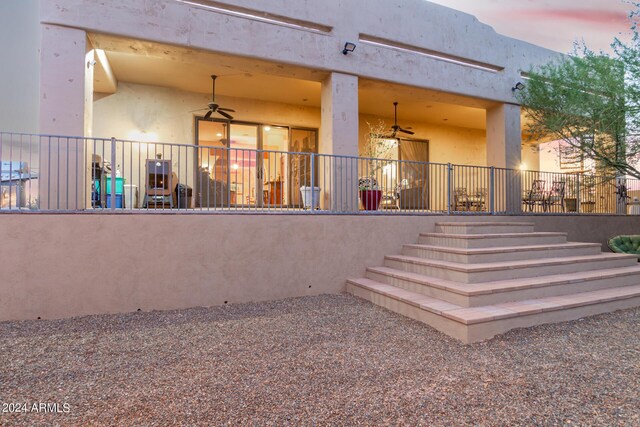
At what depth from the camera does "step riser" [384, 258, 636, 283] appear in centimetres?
465

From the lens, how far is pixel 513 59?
29.5 ft

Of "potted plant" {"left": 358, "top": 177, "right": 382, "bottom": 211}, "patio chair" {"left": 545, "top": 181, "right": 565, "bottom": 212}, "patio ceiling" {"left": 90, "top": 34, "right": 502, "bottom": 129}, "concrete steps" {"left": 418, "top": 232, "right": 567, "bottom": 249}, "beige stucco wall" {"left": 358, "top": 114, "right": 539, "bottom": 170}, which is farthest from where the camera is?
"beige stucco wall" {"left": 358, "top": 114, "right": 539, "bottom": 170}

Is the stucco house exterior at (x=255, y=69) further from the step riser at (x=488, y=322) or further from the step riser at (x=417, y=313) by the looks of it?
the step riser at (x=488, y=322)

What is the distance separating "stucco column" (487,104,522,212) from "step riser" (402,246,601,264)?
262 cm

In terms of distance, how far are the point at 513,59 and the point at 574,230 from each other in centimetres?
445

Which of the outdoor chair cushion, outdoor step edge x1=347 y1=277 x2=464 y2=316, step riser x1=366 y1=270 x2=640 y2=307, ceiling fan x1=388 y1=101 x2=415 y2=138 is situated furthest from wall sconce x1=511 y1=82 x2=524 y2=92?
outdoor step edge x1=347 y1=277 x2=464 y2=316

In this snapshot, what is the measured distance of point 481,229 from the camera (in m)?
6.30

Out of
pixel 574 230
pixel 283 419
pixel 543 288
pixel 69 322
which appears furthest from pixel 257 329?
pixel 574 230

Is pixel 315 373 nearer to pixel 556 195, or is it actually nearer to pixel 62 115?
pixel 62 115

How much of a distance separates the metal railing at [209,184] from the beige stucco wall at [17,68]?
390mm

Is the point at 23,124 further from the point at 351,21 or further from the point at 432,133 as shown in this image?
the point at 432,133

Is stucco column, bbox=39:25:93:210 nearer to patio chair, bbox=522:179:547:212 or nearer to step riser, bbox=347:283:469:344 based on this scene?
step riser, bbox=347:283:469:344

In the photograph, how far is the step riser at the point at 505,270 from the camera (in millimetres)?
4652

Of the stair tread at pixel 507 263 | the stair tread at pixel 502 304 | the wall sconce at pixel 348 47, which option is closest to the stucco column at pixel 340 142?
the wall sconce at pixel 348 47
